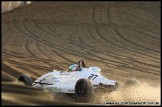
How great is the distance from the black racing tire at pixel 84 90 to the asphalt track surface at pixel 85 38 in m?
1.67

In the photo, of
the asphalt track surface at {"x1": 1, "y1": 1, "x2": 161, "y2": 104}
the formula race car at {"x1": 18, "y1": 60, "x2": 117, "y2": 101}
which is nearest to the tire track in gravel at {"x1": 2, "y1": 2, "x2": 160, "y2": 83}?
the asphalt track surface at {"x1": 1, "y1": 1, "x2": 161, "y2": 104}

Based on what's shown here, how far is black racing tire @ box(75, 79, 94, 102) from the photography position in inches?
348

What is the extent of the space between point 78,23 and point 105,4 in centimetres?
693

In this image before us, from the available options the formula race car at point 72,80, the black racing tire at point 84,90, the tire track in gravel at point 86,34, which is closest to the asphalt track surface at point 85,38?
the tire track in gravel at point 86,34

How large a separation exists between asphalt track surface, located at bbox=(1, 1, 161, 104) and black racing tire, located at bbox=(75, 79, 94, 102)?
5.46 feet

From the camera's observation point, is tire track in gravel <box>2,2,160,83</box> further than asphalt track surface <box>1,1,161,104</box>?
Yes

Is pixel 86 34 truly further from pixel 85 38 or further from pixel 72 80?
pixel 72 80

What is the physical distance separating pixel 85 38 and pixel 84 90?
14976mm

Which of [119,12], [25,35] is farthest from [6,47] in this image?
[119,12]

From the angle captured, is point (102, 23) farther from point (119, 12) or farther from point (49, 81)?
point (49, 81)

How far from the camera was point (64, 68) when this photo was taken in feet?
51.9

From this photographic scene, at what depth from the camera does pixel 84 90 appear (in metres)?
8.97

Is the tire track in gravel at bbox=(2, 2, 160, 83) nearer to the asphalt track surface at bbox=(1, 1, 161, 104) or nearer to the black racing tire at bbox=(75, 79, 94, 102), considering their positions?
the asphalt track surface at bbox=(1, 1, 161, 104)

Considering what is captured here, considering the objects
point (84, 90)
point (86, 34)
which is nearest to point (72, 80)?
point (84, 90)
